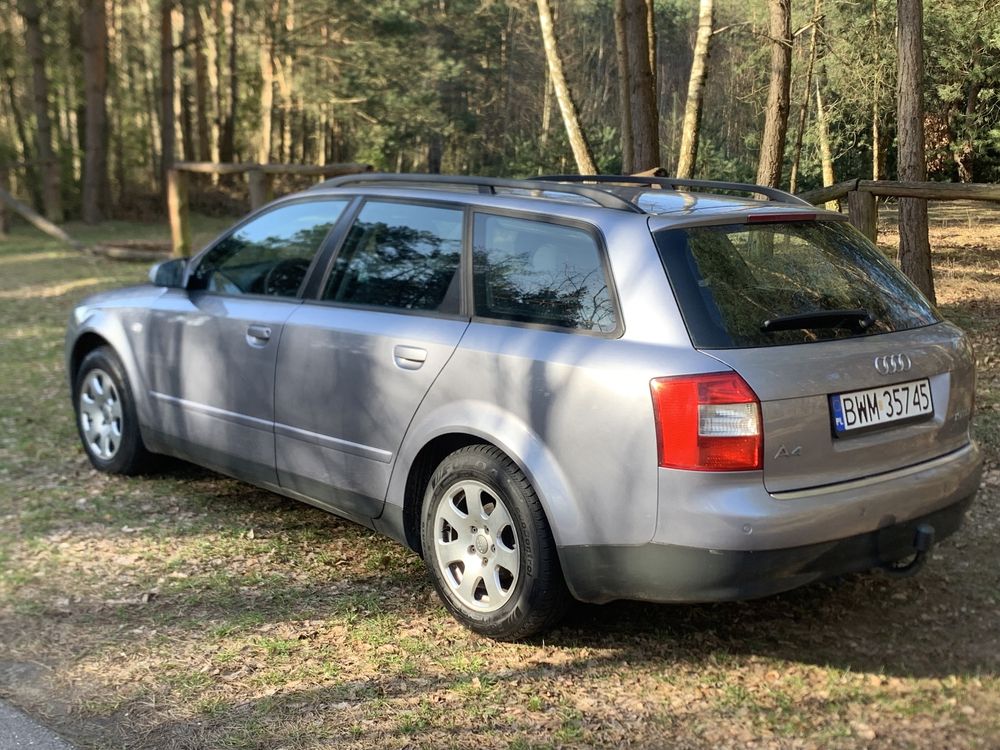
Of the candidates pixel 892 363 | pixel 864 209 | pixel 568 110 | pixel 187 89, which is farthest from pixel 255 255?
pixel 187 89

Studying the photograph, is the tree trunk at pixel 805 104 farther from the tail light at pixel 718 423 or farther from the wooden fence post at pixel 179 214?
the wooden fence post at pixel 179 214

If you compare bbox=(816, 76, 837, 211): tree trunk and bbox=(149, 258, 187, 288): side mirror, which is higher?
bbox=(816, 76, 837, 211): tree trunk

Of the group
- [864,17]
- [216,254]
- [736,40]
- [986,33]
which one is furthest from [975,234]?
[216,254]

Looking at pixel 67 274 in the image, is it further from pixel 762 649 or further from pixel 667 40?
pixel 762 649

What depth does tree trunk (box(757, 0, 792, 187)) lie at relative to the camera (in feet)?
32.5

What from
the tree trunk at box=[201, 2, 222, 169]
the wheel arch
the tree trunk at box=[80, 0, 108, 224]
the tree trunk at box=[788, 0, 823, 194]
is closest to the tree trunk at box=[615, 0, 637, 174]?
the tree trunk at box=[788, 0, 823, 194]

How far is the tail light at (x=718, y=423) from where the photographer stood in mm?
3064

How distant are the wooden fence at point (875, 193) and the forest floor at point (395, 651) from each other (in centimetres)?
262

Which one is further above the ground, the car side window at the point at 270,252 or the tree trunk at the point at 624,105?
the tree trunk at the point at 624,105

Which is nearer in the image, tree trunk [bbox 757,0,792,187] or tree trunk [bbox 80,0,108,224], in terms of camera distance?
tree trunk [bbox 757,0,792,187]

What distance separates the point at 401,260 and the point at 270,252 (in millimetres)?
1054

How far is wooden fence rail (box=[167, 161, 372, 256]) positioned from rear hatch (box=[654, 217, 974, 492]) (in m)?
11.1

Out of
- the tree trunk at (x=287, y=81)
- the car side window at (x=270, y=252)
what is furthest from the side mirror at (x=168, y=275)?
the tree trunk at (x=287, y=81)

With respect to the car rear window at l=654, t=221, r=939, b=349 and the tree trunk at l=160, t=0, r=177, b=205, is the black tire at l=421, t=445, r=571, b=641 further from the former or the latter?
the tree trunk at l=160, t=0, r=177, b=205
